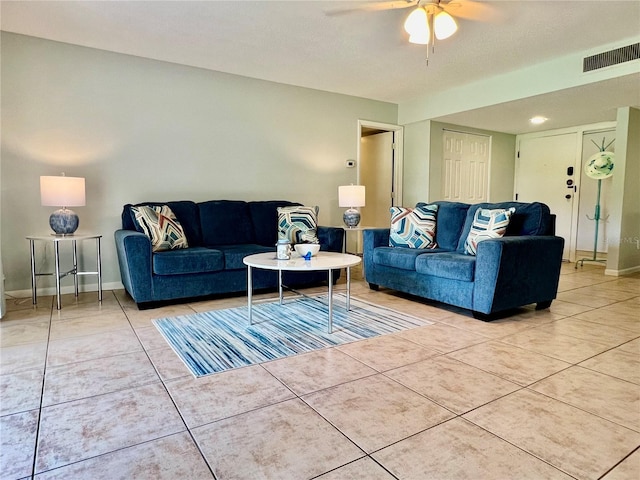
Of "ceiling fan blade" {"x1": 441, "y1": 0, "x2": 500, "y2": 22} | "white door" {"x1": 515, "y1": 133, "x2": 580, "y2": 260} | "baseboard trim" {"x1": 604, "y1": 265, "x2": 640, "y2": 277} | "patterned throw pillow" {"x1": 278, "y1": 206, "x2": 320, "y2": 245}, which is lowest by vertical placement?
"baseboard trim" {"x1": 604, "y1": 265, "x2": 640, "y2": 277}

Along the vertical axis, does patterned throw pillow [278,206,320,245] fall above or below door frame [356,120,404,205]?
below

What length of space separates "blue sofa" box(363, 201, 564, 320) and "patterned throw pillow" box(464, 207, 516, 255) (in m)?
0.10

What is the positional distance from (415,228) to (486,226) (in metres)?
0.74

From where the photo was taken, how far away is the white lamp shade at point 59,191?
326cm

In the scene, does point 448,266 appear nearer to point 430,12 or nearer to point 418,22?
point 418,22

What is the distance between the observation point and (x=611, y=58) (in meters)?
3.66

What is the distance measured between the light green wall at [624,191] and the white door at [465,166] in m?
1.93

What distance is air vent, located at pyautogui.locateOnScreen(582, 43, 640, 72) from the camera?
11.6ft

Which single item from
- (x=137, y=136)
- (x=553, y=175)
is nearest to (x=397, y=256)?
(x=137, y=136)

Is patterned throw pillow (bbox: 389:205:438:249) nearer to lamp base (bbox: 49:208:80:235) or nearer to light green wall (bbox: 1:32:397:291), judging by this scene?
light green wall (bbox: 1:32:397:291)

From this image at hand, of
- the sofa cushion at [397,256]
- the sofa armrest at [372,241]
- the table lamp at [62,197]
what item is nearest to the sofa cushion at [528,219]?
the sofa cushion at [397,256]

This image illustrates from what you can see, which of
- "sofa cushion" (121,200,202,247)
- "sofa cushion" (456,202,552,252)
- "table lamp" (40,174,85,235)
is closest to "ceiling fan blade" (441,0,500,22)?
"sofa cushion" (456,202,552,252)

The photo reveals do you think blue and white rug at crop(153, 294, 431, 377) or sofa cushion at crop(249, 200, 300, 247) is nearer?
blue and white rug at crop(153, 294, 431, 377)

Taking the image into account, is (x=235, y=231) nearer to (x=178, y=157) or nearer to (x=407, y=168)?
(x=178, y=157)
